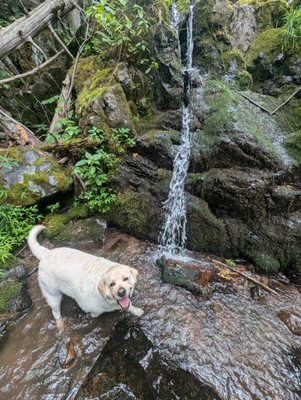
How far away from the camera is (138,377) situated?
2.57m

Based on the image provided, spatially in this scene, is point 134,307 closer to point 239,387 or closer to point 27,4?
point 239,387

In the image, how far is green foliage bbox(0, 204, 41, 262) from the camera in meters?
4.30

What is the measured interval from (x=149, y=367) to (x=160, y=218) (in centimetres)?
268

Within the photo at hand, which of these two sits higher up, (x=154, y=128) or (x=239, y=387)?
(x=154, y=128)

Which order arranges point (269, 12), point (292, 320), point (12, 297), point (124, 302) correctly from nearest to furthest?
point (124, 302) → point (292, 320) → point (12, 297) → point (269, 12)

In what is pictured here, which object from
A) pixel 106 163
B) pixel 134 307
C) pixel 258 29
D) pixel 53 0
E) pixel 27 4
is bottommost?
pixel 134 307

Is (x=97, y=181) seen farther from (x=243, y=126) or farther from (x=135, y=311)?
(x=243, y=126)

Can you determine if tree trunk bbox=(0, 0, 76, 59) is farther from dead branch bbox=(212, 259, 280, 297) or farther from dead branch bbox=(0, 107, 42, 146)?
dead branch bbox=(212, 259, 280, 297)

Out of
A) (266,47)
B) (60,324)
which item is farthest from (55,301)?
(266,47)

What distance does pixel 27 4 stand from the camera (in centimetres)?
723

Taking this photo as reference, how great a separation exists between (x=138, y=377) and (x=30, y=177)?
396 centimetres

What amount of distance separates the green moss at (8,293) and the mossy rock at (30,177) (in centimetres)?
167

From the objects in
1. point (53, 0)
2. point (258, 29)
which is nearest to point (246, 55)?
point (258, 29)

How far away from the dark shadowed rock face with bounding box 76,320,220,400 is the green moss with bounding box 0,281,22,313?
155 centimetres
